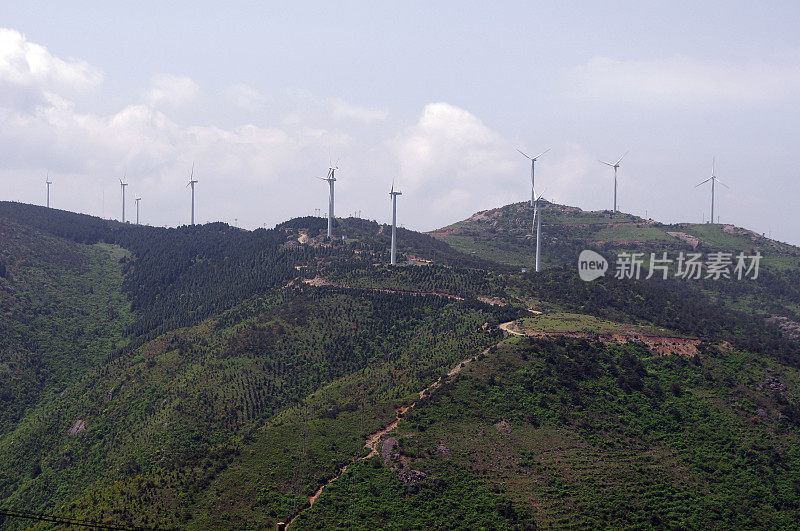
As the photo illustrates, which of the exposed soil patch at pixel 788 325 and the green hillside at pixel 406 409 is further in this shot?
the exposed soil patch at pixel 788 325

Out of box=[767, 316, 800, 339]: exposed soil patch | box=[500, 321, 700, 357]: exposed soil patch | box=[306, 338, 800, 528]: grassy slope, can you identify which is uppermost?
box=[500, 321, 700, 357]: exposed soil patch

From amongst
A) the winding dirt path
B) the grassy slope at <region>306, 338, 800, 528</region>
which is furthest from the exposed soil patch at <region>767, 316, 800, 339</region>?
the winding dirt path

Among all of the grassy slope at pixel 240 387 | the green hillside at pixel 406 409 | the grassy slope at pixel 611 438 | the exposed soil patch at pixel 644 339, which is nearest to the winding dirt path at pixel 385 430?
the green hillside at pixel 406 409

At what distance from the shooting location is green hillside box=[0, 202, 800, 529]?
79.8 metres

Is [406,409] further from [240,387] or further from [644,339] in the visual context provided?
[644,339]

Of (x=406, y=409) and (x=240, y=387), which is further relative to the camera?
(x=240, y=387)

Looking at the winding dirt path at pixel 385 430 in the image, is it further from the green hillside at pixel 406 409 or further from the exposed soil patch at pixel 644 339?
the exposed soil patch at pixel 644 339

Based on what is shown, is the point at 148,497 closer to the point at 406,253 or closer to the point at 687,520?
the point at 687,520

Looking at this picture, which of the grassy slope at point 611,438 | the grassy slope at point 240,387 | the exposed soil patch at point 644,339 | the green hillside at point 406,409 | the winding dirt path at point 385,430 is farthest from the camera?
the exposed soil patch at point 644,339

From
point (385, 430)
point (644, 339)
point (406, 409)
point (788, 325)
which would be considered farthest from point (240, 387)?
point (788, 325)

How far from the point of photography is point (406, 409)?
97.3 metres

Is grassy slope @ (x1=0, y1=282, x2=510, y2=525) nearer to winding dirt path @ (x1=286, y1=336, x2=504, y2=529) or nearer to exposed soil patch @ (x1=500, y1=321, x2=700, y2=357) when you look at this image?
winding dirt path @ (x1=286, y1=336, x2=504, y2=529)

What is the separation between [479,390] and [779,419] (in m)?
48.7

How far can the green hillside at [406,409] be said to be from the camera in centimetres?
7981
